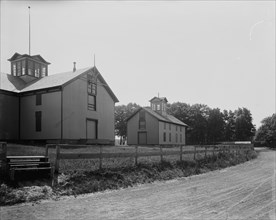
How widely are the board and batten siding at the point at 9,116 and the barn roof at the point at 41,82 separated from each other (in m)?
0.84

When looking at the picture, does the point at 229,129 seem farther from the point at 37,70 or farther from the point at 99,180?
the point at 99,180

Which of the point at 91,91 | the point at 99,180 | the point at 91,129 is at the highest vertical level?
the point at 91,91

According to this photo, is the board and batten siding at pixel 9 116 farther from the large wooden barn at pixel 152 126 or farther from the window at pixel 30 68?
the large wooden barn at pixel 152 126

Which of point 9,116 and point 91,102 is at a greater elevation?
point 91,102

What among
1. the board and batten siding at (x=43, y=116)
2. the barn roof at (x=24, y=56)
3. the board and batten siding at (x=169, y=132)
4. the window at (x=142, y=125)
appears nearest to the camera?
the board and batten siding at (x=43, y=116)

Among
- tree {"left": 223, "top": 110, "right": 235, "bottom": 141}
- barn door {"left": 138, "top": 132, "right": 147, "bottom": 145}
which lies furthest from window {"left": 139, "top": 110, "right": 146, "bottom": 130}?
tree {"left": 223, "top": 110, "right": 235, "bottom": 141}

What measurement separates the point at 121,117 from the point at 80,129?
154ft

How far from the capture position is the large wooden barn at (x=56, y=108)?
925 inches

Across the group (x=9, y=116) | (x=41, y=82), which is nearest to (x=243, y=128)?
(x=41, y=82)

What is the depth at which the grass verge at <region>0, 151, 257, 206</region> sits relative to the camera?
309 inches

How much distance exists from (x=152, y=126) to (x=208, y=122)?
4443 cm

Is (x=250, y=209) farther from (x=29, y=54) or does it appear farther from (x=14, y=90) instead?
(x=29, y=54)

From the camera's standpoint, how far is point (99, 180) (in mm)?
10211

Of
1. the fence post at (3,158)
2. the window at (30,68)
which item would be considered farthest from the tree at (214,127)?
the fence post at (3,158)
